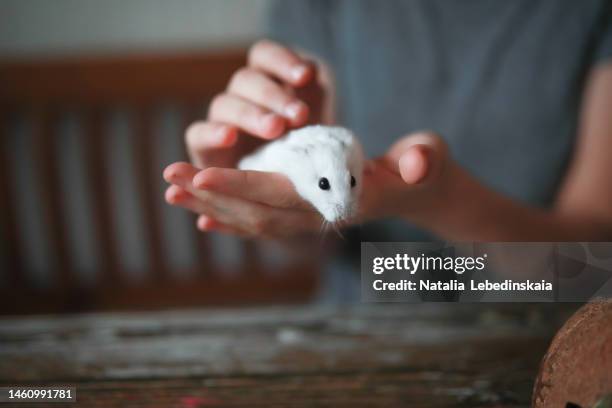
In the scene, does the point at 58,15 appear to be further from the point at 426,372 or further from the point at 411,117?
the point at 426,372

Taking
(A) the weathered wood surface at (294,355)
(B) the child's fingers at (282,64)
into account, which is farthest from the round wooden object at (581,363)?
(B) the child's fingers at (282,64)

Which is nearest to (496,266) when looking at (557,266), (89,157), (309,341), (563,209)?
(557,266)

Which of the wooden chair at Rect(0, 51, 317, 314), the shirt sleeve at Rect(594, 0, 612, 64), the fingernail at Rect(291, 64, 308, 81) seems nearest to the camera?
the fingernail at Rect(291, 64, 308, 81)

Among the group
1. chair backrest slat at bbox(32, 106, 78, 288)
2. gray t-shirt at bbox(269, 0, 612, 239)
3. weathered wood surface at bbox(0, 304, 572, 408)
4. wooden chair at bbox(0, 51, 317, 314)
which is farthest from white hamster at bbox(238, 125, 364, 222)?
chair backrest slat at bbox(32, 106, 78, 288)

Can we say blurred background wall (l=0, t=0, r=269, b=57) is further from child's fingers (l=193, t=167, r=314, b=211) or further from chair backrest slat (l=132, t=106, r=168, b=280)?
child's fingers (l=193, t=167, r=314, b=211)

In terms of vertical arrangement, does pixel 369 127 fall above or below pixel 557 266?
above

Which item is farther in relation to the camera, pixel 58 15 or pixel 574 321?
pixel 58 15

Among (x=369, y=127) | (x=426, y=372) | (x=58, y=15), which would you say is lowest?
(x=426, y=372)
